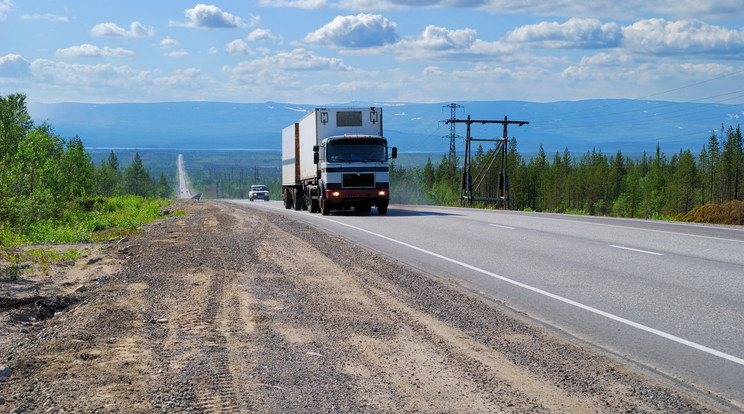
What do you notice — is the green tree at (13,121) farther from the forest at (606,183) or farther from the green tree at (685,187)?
the green tree at (685,187)

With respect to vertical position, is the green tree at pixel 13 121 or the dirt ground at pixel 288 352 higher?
the green tree at pixel 13 121

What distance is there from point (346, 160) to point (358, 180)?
954 mm

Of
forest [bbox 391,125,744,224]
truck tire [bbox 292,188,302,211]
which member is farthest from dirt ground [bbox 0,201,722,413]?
forest [bbox 391,125,744,224]

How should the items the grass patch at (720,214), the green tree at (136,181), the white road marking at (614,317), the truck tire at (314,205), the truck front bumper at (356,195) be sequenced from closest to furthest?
the white road marking at (614,317) → the grass patch at (720,214) → the truck front bumper at (356,195) → the truck tire at (314,205) → the green tree at (136,181)

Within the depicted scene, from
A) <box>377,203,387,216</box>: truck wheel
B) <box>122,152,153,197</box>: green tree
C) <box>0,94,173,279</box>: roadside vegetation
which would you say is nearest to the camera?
<box>0,94,173,279</box>: roadside vegetation

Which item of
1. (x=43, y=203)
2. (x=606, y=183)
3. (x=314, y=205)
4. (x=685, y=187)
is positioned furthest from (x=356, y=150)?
(x=606, y=183)

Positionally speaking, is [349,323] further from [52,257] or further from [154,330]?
[52,257]

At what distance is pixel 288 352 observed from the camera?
5.64 metres

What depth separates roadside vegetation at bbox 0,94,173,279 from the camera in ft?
41.0

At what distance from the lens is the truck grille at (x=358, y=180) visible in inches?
1058

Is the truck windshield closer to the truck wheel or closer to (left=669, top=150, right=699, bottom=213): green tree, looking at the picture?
the truck wheel

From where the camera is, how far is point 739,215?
22.9 metres

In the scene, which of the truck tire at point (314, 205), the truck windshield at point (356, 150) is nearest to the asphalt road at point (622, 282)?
the truck windshield at point (356, 150)

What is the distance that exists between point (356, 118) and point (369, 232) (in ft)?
34.8
